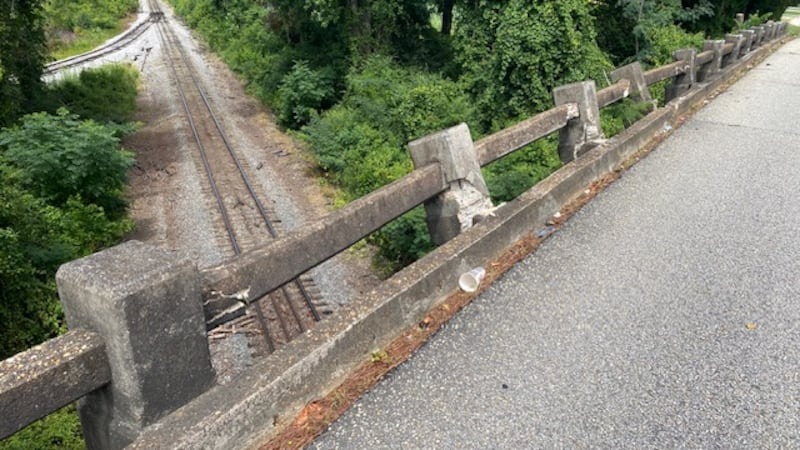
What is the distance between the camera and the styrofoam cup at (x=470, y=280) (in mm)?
3889

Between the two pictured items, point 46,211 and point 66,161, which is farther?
point 66,161

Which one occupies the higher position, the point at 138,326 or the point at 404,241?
the point at 138,326

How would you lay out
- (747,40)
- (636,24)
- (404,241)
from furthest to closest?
(636,24), (747,40), (404,241)

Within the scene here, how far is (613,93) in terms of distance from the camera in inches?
282

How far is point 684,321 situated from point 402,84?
14136 millimetres

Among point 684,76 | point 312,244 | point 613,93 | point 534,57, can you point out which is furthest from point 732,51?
point 312,244

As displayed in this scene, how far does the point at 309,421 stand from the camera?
281 cm

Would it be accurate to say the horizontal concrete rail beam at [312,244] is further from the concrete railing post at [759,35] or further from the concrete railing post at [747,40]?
the concrete railing post at [759,35]

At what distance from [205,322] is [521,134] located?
11.1 ft

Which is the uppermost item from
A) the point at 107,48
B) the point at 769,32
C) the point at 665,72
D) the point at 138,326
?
the point at 107,48

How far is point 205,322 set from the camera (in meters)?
2.47

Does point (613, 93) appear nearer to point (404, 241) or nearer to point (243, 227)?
point (404, 241)

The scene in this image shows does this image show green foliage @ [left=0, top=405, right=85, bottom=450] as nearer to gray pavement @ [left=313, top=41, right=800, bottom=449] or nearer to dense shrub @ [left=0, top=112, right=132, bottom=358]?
dense shrub @ [left=0, top=112, right=132, bottom=358]

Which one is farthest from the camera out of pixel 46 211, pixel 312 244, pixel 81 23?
pixel 81 23
